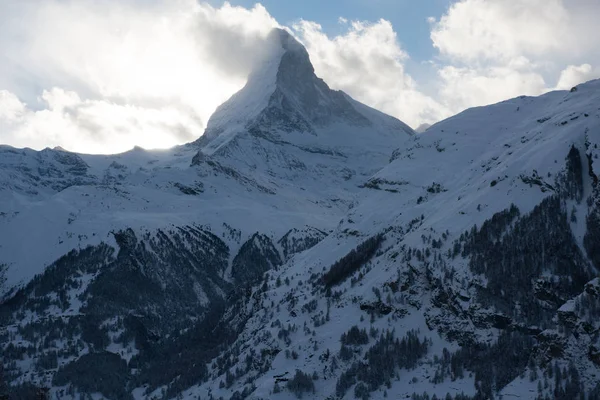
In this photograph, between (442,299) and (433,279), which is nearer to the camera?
(442,299)

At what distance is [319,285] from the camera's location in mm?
141875

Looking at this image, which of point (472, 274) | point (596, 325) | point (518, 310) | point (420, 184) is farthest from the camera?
point (420, 184)

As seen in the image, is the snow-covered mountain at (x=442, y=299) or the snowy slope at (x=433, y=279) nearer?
the snow-covered mountain at (x=442, y=299)

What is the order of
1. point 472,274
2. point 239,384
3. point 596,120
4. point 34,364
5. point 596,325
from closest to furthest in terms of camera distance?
1. point 596,325
2. point 472,274
3. point 239,384
4. point 596,120
5. point 34,364

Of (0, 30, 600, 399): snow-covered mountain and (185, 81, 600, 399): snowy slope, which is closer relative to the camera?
(0, 30, 600, 399): snow-covered mountain

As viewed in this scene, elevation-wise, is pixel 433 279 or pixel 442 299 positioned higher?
pixel 433 279

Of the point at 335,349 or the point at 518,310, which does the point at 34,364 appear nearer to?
the point at 335,349

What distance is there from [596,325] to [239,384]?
68.1 meters

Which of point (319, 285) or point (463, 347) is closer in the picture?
point (463, 347)

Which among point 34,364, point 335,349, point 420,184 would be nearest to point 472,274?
point 335,349

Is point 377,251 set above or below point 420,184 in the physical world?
below

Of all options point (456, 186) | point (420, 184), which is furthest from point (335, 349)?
point (420, 184)

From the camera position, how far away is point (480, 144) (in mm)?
174750

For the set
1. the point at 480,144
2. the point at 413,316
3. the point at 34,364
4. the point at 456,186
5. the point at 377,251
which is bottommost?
the point at 34,364
